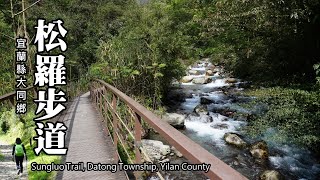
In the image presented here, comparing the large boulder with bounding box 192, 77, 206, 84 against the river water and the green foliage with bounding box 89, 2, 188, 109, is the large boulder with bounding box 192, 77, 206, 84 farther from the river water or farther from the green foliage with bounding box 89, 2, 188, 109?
the green foliage with bounding box 89, 2, 188, 109

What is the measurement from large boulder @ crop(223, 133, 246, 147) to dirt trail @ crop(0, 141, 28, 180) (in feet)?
20.6

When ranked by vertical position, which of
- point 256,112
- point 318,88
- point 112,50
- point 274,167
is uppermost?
point 112,50

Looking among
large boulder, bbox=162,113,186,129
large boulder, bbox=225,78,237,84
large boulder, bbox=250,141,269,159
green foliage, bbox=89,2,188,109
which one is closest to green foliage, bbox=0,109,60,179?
green foliage, bbox=89,2,188,109

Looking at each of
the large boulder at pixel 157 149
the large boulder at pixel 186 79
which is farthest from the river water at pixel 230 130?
the large boulder at pixel 186 79

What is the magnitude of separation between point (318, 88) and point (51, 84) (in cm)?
624

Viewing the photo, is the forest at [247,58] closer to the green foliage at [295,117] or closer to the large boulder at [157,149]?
the green foliage at [295,117]

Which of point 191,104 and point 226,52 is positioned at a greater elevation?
point 226,52

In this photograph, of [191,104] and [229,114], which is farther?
[191,104]

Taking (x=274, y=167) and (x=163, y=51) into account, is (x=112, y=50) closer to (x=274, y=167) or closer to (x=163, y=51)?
(x=163, y=51)

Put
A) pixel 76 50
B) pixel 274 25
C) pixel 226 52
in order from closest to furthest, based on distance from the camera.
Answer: pixel 274 25 → pixel 226 52 → pixel 76 50

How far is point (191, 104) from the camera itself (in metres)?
15.2

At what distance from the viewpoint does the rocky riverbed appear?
773 cm

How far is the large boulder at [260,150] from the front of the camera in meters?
8.35

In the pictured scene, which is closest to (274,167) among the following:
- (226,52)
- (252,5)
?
(252,5)
